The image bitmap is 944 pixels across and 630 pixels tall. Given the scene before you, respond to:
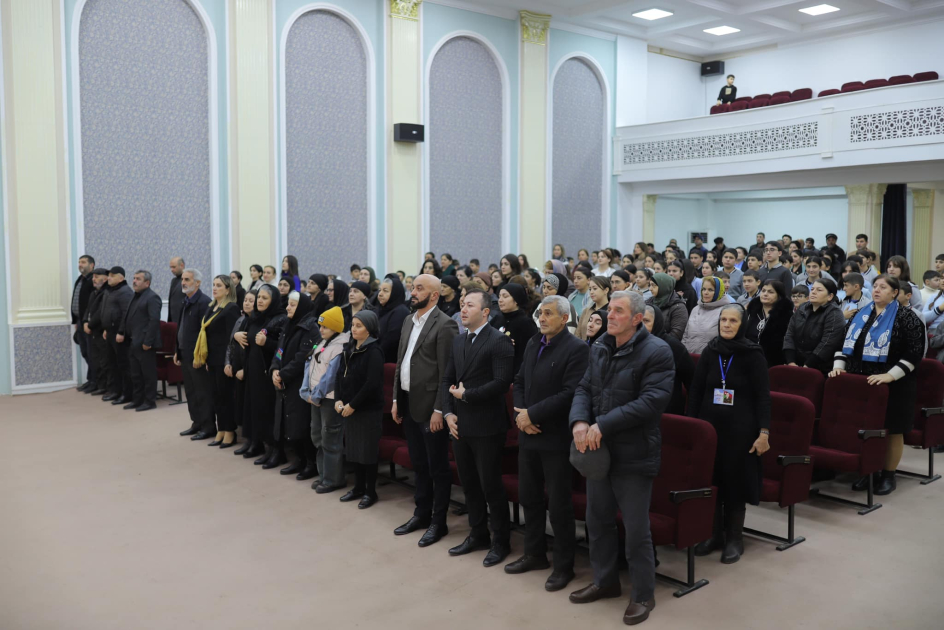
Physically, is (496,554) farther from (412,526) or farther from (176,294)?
(176,294)

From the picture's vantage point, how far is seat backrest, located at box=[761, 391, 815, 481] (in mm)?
4262

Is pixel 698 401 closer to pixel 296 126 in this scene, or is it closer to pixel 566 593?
pixel 566 593

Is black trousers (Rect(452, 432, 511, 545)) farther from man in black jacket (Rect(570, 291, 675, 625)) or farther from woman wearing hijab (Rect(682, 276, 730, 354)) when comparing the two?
woman wearing hijab (Rect(682, 276, 730, 354))

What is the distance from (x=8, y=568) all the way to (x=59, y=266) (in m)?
5.91

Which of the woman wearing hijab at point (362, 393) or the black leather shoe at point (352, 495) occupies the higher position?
the woman wearing hijab at point (362, 393)

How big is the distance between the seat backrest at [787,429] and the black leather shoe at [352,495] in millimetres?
2593

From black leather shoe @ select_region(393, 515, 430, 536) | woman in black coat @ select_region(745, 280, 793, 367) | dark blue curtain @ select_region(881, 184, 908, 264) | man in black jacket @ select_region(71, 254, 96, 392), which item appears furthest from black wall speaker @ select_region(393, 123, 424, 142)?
dark blue curtain @ select_region(881, 184, 908, 264)

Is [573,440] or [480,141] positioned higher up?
[480,141]

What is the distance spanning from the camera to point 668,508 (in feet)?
12.5

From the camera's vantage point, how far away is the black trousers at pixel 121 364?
8.20m

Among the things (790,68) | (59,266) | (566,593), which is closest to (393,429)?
(566,593)

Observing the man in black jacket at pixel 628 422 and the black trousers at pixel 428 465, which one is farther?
Answer: the black trousers at pixel 428 465

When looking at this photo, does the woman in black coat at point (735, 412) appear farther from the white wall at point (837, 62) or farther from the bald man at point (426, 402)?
the white wall at point (837, 62)

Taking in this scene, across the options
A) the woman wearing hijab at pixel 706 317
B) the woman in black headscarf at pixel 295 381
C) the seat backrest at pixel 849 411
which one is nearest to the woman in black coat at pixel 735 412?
the seat backrest at pixel 849 411
